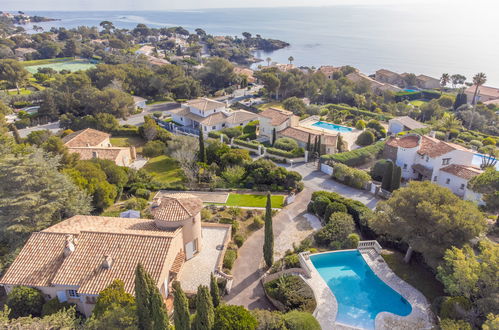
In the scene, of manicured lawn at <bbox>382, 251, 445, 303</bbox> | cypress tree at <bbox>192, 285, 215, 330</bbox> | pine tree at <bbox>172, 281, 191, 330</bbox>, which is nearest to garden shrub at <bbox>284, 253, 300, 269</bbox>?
manicured lawn at <bbox>382, 251, 445, 303</bbox>

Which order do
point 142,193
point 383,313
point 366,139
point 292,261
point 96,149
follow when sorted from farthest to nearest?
point 366,139
point 96,149
point 142,193
point 292,261
point 383,313

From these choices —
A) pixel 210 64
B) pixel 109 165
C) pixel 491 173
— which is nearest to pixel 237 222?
pixel 109 165

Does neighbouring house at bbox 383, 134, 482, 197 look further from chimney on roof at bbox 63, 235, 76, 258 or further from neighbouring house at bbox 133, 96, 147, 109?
neighbouring house at bbox 133, 96, 147, 109

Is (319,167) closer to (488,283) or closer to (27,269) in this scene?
(488,283)

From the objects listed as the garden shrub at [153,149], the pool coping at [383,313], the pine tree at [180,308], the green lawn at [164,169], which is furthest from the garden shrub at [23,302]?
the garden shrub at [153,149]

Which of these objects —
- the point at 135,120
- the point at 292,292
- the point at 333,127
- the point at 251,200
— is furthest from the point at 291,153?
the point at 135,120

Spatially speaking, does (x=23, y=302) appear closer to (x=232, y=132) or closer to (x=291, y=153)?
(x=291, y=153)
